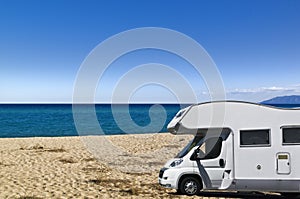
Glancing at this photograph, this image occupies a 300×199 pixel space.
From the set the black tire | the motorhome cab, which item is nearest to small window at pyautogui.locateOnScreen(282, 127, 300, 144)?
the motorhome cab

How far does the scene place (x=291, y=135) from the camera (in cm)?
993

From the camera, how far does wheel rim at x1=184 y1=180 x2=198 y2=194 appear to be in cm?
1077

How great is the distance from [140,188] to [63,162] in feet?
24.1

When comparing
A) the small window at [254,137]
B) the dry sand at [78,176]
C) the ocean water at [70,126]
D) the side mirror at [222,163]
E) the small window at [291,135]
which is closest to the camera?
the small window at [291,135]

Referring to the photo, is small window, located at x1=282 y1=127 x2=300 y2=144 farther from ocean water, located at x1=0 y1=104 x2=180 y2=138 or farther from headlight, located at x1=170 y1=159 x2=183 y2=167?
ocean water, located at x1=0 y1=104 x2=180 y2=138

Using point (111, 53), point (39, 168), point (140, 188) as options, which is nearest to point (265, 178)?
point (140, 188)

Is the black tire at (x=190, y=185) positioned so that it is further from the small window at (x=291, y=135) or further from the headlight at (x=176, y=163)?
the small window at (x=291, y=135)

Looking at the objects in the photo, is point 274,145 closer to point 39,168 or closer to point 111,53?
point 111,53

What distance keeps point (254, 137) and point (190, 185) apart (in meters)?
2.46

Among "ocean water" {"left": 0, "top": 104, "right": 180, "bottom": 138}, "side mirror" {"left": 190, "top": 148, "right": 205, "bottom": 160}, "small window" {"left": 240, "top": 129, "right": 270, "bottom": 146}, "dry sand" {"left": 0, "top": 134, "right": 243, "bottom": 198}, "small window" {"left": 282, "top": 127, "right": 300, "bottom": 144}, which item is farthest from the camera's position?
"ocean water" {"left": 0, "top": 104, "right": 180, "bottom": 138}

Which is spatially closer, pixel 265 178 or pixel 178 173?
pixel 265 178

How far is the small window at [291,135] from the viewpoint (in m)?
9.88

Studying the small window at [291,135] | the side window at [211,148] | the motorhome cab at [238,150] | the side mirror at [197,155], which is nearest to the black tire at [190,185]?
the motorhome cab at [238,150]

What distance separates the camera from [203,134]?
36.4ft
